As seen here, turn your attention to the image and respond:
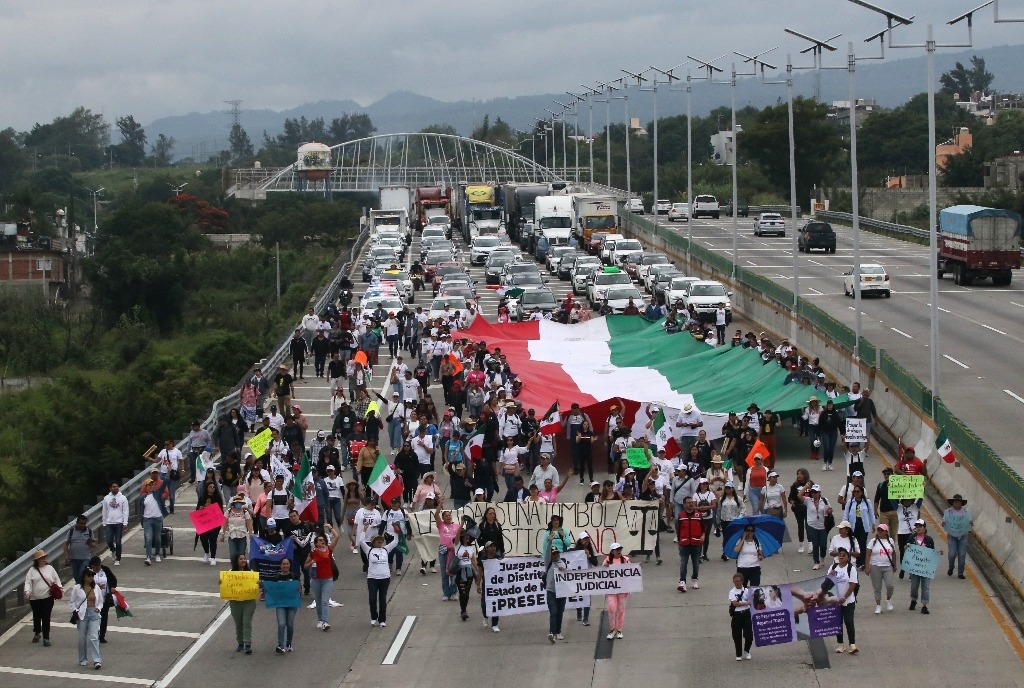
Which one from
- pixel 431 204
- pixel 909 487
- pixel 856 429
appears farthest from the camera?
pixel 431 204

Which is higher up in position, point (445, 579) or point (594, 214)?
point (594, 214)

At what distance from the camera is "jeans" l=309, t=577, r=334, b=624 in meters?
19.6

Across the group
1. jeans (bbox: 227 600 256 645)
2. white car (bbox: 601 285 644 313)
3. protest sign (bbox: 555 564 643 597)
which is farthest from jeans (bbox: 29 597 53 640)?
white car (bbox: 601 285 644 313)

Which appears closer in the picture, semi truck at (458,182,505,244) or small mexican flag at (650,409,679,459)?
small mexican flag at (650,409,679,459)

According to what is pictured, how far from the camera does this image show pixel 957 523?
2036 cm

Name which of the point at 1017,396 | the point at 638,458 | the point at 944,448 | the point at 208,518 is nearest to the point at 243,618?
the point at 208,518

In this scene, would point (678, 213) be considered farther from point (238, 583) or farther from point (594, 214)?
point (238, 583)

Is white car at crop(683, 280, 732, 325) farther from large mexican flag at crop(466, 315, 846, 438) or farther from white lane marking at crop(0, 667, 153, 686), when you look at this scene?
white lane marking at crop(0, 667, 153, 686)

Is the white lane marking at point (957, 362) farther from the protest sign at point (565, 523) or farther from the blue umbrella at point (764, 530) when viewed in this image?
the blue umbrella at point (764, 530)

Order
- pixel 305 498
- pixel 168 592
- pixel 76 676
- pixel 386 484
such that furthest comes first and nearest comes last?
pixel 386 484 → pixel 305 498 → pixel 168 592 → pixel 76 676

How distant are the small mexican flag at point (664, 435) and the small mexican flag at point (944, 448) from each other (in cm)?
411

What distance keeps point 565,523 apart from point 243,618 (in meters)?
4.61

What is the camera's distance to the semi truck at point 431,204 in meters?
98.8

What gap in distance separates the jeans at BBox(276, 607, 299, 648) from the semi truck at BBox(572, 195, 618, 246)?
5635cm
